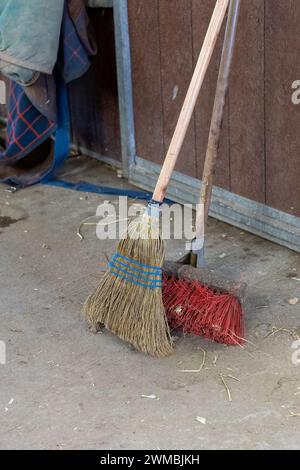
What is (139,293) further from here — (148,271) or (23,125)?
(23,125)

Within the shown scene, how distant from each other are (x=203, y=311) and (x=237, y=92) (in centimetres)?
111

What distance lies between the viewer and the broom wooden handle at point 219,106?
271 centimetres

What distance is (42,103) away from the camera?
12.3 feet

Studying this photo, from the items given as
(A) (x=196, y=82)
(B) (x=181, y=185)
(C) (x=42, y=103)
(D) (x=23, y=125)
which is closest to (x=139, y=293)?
(A) (x=196, y=82)

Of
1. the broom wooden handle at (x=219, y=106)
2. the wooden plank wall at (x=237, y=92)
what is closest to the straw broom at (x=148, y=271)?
the broom wooden handle at (x=219, y=106)

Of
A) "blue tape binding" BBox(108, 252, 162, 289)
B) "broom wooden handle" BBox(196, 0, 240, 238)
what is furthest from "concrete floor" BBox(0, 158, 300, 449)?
"broom wooden handle" BBox(196, 0, 240, 238)

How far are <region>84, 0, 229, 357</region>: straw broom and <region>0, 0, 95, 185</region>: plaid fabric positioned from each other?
4.12 feet

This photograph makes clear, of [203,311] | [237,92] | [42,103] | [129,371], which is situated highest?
[237,92]

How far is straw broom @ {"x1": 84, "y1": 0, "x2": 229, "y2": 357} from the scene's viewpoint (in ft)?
8.29

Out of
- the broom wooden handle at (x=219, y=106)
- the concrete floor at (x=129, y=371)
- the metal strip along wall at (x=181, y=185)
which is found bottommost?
the concrete floor at (x=129, y=371)

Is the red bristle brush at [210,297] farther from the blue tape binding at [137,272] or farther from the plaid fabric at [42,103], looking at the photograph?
the plaid fabric at [42,103]

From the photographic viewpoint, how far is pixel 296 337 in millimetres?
2615

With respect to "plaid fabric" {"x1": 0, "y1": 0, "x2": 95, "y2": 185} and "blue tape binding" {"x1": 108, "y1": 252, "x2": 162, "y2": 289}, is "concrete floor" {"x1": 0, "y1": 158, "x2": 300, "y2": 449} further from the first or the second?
"plaid fabric" {"x1": 0, "y1": 0, "x2": 95, "y2": 185}
